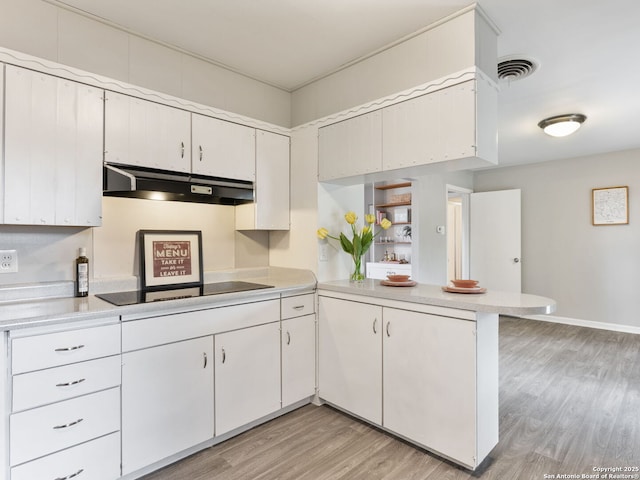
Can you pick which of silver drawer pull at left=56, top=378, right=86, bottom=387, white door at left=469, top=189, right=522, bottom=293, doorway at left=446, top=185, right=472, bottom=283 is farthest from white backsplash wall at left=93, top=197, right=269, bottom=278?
white door at left=469, top=189, right=522, bottom=293

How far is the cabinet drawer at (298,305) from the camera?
2.44 metres

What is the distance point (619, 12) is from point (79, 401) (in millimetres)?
3389

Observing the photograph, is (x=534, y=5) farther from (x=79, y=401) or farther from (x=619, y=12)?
(x=79, y=401)

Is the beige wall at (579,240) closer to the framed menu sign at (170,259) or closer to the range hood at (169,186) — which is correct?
the range hood at (169,186)

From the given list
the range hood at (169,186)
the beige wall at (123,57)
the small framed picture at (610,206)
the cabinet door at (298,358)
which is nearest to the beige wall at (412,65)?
the beige wall at (123,57)

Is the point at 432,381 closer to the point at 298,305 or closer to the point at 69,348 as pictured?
the point at 298,305

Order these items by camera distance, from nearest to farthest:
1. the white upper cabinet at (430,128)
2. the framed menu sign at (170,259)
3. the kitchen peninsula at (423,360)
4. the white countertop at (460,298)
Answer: the white countertop at (460,298) < the kitchen peninsula at (423,360) < the white upper cabinet at (430,128) < the framed menu sign at (170,259)

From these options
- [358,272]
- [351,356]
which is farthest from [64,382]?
[358,272]

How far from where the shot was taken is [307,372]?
2580 millimetres

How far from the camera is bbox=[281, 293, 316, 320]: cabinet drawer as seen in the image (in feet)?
8.02

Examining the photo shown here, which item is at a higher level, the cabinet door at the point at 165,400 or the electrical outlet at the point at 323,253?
the electrical outlet at the point at 323,253

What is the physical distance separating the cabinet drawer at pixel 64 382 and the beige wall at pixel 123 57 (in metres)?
1.63

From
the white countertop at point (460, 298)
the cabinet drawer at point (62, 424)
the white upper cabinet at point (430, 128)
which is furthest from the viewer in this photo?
the white upper cabinet at point (430, 128)

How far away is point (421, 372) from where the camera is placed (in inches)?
79.7
